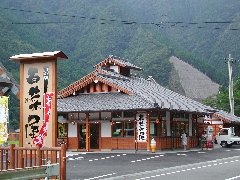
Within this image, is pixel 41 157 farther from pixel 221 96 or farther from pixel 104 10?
pixel 104 10

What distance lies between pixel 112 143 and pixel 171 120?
4.77m

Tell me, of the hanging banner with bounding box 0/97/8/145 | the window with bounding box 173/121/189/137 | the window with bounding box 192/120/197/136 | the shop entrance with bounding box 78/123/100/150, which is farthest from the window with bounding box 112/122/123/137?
the hanging banner with bounding box 0/97/8/145

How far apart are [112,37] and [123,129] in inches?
3795

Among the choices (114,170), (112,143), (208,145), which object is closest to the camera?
(114,170)

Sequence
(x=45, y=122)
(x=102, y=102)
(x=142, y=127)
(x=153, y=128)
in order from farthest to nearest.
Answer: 1. (x=102, y=102)
2. (x=153, y=128)
3. (x=142, y=127)
4. (x=45, y=122)

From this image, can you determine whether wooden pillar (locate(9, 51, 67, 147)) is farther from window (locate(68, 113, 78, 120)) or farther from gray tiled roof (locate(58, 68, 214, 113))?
window (locate(68, 113, 78, 120))

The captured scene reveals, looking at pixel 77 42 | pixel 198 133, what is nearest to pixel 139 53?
pixel 77 42

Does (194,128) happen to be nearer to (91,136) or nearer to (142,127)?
(142,127)

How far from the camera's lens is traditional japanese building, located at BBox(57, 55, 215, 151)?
91.4ft

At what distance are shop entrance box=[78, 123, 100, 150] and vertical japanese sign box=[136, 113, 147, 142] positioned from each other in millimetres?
3481

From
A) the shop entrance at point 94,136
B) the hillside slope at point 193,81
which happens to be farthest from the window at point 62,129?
the hillside slope at point 193,81

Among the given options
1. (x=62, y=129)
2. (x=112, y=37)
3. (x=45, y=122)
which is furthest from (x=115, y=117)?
(x=112, y=37)

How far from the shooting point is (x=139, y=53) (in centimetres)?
11681

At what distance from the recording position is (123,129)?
2898 cm
